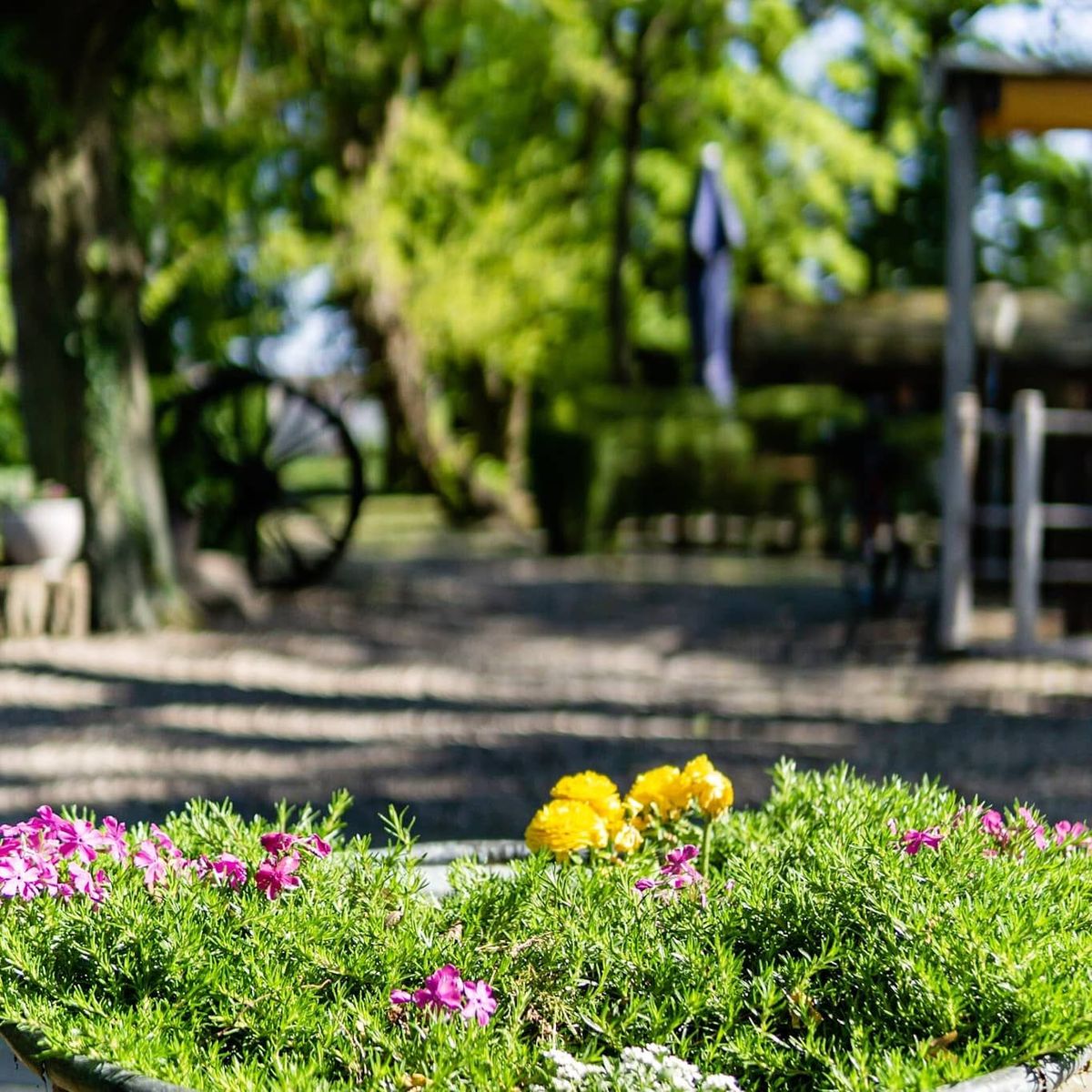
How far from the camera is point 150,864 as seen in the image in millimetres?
2547

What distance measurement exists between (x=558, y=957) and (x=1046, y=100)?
718 cm

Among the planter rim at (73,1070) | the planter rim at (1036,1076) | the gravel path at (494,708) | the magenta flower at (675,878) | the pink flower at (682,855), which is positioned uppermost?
the pink flower at (682,855)

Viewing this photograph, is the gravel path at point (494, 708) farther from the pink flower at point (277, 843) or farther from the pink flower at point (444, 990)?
the pink flower at point (444, 990)

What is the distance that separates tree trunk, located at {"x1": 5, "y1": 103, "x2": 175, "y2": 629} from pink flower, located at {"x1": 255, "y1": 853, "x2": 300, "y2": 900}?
7320mm

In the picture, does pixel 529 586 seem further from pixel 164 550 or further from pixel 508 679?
pixel 508 679

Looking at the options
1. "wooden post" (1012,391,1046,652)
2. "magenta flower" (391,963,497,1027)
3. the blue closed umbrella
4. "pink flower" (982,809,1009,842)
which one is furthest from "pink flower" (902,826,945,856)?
the blue closed umbrella

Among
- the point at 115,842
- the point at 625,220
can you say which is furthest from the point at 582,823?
the point at 625,220

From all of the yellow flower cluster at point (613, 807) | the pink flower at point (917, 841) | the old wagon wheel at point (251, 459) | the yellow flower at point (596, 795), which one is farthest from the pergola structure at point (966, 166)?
the pink flower at point (917, 841)

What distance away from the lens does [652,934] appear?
7.79 ft

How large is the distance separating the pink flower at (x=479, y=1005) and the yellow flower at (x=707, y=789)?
844 mm

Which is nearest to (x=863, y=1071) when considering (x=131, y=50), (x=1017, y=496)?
(x=1017, y=496)

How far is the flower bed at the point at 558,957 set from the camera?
81.4 inches

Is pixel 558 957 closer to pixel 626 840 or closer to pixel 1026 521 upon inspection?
pixel 626 840

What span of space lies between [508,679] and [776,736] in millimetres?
1977
